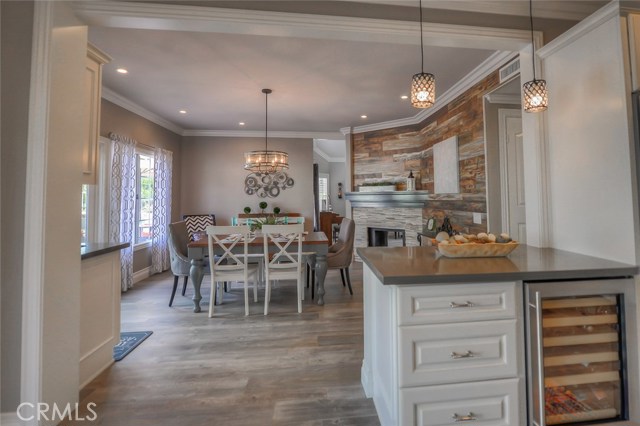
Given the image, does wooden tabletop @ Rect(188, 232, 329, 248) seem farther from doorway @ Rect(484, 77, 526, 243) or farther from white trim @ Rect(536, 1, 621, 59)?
white trim @ Rect(536, 1, 621, 59)

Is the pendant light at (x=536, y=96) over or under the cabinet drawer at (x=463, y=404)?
over

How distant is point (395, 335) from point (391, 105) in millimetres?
4012

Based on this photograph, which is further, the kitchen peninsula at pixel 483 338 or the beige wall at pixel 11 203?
the beige wall at pixel 11 203

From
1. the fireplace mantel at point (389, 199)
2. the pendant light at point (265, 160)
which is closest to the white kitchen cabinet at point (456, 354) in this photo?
the pendant light at point (265, 160)

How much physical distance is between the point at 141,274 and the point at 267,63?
12.7 feet

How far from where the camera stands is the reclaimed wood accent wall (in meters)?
3.35

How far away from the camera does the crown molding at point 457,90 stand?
9.61ft

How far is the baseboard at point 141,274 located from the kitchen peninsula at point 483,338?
15.0 feet

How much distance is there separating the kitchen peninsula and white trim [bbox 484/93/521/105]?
7.82ft

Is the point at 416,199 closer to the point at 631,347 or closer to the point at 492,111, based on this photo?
the point at 492,111

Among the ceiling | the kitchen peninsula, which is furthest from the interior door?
the kitchen peninsula

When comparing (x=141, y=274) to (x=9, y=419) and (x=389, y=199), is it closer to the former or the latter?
(x=9, y=419)

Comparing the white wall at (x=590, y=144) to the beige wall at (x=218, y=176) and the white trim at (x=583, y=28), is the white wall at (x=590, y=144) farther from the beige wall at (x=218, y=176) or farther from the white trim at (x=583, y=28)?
the beige wall at (x=218, y=176)

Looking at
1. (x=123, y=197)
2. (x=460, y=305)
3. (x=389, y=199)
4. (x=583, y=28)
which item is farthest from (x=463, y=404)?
(x=123, y=197)
